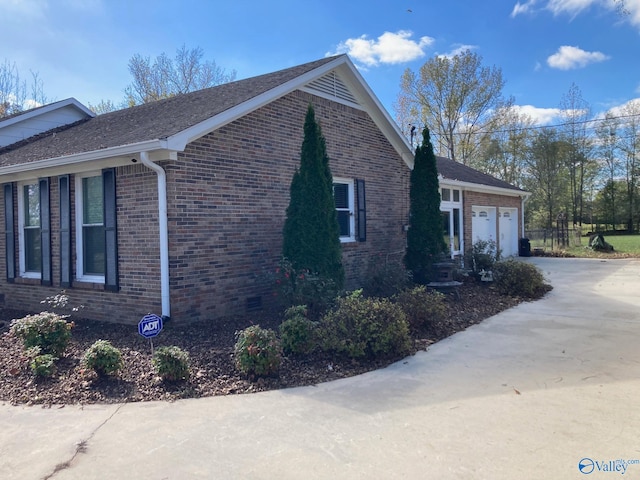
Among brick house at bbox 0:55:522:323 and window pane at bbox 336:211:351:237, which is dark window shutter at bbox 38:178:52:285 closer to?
brick house at bbox 0:55:522:323

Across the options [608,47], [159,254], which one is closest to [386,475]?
[159,254]

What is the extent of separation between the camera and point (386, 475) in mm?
3008

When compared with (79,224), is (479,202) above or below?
above

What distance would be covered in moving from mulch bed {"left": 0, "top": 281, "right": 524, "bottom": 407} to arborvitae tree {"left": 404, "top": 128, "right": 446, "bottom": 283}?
372 centimetres

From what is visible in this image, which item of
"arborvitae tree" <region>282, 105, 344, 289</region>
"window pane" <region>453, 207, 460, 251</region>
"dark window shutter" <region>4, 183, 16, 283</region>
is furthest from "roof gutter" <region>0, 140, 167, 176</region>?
"window pane" <region>453, 207, 460, 251</region>

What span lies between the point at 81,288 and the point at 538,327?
776 cm

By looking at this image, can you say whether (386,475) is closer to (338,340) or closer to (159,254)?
(338,340)

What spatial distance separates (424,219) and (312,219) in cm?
427

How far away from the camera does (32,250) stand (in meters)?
9.12

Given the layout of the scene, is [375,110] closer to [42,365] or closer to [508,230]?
[42,365]

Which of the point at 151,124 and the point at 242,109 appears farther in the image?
the point at 151,124

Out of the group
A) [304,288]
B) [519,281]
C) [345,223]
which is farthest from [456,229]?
[304,288]

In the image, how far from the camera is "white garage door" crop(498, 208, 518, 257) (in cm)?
1952

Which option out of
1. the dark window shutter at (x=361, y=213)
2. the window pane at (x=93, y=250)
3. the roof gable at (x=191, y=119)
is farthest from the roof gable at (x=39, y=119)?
the dark window shutter at (x=361, y=213)
